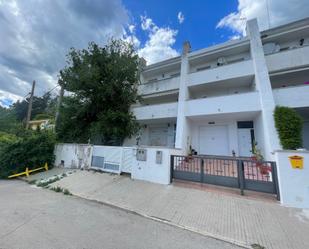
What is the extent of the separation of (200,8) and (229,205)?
1193 centimetres

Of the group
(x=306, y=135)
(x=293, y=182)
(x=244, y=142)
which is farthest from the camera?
(x=244, y=142)

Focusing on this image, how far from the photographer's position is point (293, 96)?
8438mm

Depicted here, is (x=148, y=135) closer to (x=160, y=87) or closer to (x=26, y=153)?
(x=160, y=87)

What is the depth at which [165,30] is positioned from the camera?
488 inches

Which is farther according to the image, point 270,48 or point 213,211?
point 270,48

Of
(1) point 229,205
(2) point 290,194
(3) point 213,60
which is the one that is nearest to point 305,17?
(3) point 213,60

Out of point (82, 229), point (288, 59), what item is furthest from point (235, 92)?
point (82, 229)

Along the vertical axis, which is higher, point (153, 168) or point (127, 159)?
point (127, 159)

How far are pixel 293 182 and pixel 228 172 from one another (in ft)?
6.55

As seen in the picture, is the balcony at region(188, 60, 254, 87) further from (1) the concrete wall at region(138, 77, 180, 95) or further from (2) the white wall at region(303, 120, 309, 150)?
(2) the white wall at region(303, 120, 309, 150)

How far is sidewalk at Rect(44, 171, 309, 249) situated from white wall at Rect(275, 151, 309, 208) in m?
0.30

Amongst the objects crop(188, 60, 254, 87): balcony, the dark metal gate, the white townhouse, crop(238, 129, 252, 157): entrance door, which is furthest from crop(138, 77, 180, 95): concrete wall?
the dark metal gate

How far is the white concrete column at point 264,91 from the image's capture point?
793cm

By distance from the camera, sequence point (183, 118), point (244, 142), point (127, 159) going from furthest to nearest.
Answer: point (244, 142), point (183, 118), point (127, 159)
